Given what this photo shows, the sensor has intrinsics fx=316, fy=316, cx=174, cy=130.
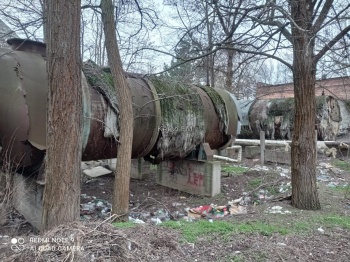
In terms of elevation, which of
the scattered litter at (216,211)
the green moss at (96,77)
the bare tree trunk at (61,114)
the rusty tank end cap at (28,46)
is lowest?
the scattered litter at (216,211)

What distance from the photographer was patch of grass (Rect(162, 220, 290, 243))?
3.73m

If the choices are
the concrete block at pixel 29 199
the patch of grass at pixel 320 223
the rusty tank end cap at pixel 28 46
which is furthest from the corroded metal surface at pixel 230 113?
the concrete block at pixel 29 199

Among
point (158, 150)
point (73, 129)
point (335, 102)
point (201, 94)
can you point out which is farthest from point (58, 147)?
point (335, 102)

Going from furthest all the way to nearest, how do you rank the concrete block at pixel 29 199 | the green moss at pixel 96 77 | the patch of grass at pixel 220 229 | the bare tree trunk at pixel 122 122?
the green moss at pixel 96 77 < the concrete block at pixel 29 199 < the bare tree trunk at pixel 122 122 < the patch of grass at pixel 220 229

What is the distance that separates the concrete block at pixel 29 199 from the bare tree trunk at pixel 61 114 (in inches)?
76.1

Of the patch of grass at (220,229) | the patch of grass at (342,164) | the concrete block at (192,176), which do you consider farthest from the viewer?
the patch of grass at (342,164)

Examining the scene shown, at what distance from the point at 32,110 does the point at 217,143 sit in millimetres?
4618

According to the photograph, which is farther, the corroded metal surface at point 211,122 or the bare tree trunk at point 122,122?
the corroded metal surface at point 211,122

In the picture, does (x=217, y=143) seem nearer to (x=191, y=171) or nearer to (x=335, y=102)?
(x=191, y=171)

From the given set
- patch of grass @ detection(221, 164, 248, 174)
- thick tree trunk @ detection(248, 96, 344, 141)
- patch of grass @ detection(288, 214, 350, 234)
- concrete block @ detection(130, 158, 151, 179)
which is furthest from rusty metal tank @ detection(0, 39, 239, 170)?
thick tree trunk @ detection(248, 96, 344, 141)

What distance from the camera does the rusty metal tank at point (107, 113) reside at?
4.59 m

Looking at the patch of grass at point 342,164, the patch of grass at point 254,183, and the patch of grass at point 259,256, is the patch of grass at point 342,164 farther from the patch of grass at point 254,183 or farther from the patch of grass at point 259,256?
the patch of grass at point 259,256

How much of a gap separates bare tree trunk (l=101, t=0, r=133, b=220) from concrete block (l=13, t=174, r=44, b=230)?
4.26 feet

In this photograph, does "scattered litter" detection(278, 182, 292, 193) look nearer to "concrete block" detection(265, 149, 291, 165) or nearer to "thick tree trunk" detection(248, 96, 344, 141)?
"concrete block" detection(265, 149, 291, 165)
